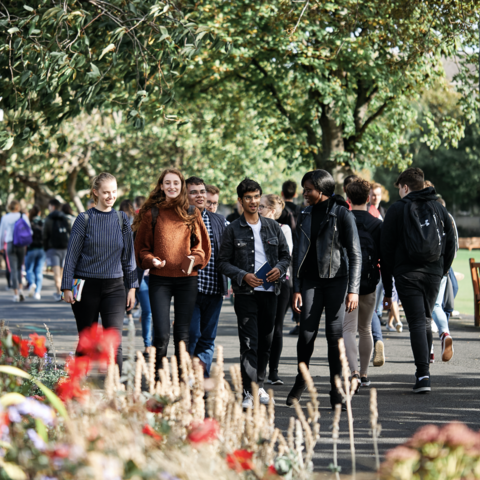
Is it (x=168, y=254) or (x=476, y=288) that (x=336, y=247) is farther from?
(x=476, y=288)

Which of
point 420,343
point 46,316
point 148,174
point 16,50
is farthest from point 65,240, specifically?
point 148,174

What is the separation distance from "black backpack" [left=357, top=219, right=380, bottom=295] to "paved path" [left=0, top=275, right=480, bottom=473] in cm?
99

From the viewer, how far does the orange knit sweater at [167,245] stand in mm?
6301

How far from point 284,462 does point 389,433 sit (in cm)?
226

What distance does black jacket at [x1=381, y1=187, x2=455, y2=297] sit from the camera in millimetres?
6941

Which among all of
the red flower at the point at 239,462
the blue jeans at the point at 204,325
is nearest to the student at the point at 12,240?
the blue jeans at the point at 204,325

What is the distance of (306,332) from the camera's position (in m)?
6.16

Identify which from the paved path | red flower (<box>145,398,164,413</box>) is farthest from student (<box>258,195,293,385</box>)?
red flower (<box>145,398,164,413</box>)

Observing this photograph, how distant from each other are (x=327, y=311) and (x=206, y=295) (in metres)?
1.23

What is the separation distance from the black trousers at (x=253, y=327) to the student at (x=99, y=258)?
3.43 ft

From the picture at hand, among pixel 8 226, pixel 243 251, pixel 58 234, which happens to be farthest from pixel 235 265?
pixel 8 226

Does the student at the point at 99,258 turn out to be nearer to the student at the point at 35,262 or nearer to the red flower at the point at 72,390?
the red flower at the point at 72,390

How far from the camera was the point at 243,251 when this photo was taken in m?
6.25

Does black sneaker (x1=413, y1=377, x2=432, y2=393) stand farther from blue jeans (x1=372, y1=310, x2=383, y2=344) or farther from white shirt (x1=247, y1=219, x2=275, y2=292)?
white shirt (x1=247, y1=219, x2=275, y2=292)
